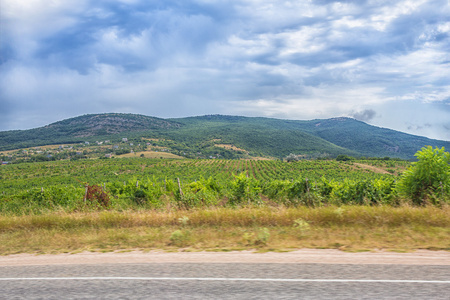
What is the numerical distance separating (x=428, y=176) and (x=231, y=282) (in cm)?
982

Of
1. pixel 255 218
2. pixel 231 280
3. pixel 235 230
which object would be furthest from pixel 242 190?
pixel 231 280

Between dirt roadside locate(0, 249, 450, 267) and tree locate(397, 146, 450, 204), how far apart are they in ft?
19.4

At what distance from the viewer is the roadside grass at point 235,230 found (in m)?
6.43

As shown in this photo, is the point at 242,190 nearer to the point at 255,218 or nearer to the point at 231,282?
the point at 255,218

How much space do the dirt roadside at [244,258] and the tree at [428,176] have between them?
19.4ft

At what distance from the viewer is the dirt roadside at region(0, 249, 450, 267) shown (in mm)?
5188

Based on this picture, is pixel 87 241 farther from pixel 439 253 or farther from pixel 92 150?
pixel 92 150


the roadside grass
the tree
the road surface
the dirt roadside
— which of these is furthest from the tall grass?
the tree

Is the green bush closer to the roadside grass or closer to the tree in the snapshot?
the roadside grass

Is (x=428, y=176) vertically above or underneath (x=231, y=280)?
above

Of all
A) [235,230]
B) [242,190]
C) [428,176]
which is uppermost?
[428,176]

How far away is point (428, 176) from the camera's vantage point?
10375 mm

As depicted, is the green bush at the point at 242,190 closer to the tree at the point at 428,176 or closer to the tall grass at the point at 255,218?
the tall grass at the point at 255,218

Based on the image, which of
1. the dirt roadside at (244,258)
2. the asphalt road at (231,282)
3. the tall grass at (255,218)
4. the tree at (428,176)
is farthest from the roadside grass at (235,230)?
the tree at (428,176)
